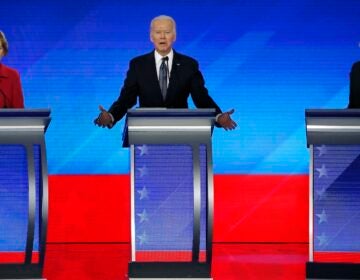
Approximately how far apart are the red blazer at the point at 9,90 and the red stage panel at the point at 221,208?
5.37ft

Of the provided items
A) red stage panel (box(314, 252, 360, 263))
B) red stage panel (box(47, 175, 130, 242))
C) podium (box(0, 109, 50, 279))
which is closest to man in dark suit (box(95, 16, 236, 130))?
podium (box(0, 109, 50, 279))

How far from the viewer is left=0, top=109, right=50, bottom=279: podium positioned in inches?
184

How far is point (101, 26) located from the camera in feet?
22.6

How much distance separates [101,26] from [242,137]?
1.32 meters

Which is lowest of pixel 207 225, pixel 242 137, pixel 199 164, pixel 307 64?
pixel 207 225

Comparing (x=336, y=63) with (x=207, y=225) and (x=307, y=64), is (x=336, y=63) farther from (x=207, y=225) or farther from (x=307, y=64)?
(x=207, y=225)

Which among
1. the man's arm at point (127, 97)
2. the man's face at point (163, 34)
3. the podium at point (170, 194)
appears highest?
the man's face at point (163, 34)

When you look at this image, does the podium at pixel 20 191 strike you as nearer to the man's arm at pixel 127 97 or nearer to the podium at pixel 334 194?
the man's arm at pixel 127 97

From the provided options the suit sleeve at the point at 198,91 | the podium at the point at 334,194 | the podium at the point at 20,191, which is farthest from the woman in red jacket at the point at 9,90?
the podium at the point at 334,194

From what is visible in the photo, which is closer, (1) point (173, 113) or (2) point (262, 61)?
(1) point (173, 113)

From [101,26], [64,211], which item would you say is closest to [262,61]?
[101,26]

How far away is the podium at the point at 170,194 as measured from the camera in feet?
15.3

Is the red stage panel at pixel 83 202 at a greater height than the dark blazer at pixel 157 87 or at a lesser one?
lesser

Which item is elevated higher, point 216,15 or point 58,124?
point 216,15
